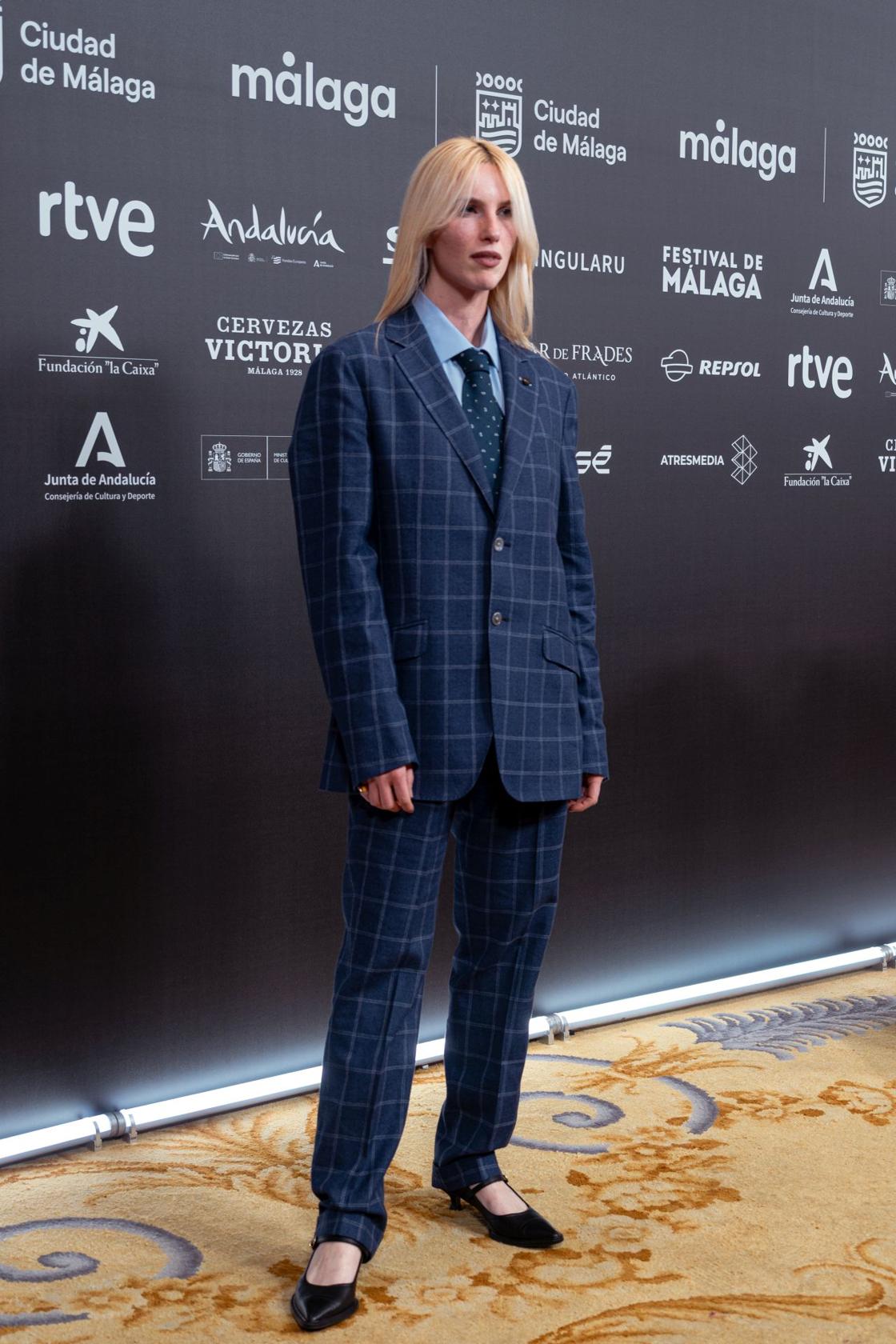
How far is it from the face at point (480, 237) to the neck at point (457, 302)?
0.08ft

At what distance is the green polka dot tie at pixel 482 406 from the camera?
209 cm

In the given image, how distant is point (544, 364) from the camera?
2225 mm

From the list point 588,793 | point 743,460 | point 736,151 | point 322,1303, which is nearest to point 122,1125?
point 322,1303

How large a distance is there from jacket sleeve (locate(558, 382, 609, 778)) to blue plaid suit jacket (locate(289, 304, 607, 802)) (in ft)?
0.38

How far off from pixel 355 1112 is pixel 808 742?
183 cm

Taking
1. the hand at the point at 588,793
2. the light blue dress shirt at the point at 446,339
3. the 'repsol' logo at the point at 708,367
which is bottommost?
the hand at the point at 588,793

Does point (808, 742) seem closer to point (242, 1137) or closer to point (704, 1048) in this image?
point (704, 1048)

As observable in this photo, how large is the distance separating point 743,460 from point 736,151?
67cm

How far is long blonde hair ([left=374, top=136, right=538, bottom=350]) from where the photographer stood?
6.66 feet

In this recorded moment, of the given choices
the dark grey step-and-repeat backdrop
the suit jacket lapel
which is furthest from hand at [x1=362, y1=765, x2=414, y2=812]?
the dark grey step-and-repeat backdrop

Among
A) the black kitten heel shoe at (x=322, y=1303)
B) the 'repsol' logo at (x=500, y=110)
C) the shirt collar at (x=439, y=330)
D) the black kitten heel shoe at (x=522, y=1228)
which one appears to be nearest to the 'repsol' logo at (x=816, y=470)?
the 'repsol' logo at (x=500, y=110)

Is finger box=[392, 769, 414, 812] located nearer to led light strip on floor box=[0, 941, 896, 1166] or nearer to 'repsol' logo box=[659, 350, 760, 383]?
led light strip on floor box=[0, 941, 896, 1166]

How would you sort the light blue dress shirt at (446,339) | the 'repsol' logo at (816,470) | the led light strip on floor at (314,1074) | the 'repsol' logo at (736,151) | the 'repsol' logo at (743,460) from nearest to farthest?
the light blue dress shirt at (446,339), the led light strip on floor at (314,1074), the 'repsol' logo at (736,151), the 'repsol' logo at (743,460), the 'repsol' logo at (816,470)

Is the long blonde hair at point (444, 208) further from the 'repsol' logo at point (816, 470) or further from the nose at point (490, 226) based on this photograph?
the 'repsol' logo at point (816, 470)
